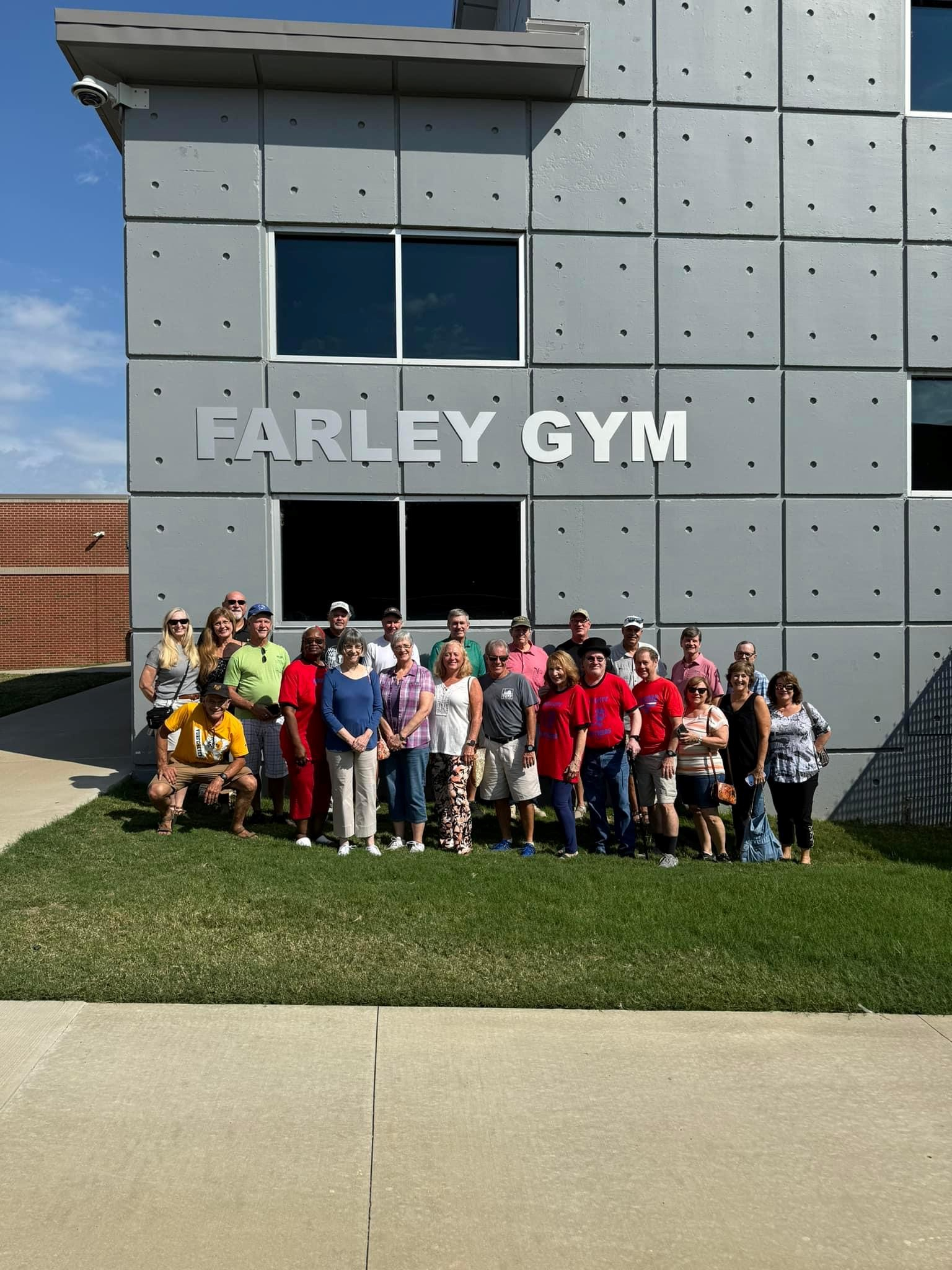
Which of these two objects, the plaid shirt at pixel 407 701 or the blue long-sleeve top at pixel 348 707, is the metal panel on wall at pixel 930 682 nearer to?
the plaid shirt at pixel 407 701

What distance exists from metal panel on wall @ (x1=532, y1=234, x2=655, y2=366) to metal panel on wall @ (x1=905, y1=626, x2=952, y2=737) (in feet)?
14.4

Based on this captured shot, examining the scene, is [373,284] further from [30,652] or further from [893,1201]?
[30,652]

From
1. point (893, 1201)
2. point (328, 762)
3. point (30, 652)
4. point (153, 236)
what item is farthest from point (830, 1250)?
point (30, 652)

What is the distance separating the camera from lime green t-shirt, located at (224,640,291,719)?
877 cm

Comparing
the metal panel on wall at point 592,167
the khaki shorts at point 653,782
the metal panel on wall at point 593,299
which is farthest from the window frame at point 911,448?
the khaki shorts at point 653,782

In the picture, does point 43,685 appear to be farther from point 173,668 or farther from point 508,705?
point 508,705

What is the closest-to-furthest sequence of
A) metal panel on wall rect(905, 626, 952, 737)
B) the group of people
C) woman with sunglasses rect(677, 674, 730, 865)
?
the group of people
woman with sunglasses rect(677, 674, 730, 865)
metal panel on wall rect(905, 626, 952, 737)

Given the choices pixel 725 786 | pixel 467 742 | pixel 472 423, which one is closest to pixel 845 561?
pixel 725 786

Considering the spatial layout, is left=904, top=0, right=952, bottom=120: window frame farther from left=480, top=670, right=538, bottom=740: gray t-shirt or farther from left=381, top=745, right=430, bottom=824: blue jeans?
left=381, top=745, right=430, bottom=824: blue jeans

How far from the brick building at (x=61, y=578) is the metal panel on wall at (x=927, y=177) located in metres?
27.1

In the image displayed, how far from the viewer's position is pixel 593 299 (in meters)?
10.9

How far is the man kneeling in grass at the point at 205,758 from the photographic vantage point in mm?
8297

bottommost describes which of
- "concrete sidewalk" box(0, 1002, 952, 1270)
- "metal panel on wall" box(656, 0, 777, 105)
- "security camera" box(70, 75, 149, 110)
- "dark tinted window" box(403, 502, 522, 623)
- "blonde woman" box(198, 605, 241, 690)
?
"concrete sidewalk" box(0, 1002, 952, 1270)

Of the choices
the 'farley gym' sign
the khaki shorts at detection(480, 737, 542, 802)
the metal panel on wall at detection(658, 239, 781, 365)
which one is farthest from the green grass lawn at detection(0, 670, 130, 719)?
the metal panel on wall at detection(658, 239, 781, 365)
